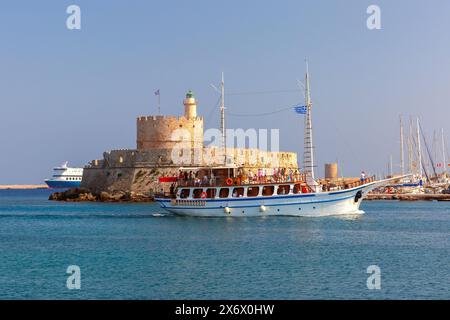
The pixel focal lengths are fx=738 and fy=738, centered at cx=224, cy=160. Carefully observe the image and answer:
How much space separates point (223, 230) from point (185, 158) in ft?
83.5

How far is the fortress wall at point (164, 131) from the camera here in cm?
5456

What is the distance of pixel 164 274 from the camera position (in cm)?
1772

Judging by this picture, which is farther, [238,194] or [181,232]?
[238,194]

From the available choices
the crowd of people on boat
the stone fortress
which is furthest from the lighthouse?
the crowd of people on boat

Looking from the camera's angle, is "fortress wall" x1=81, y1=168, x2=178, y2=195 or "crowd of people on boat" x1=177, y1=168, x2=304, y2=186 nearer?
"crowd of people on boat" x1=177, y1=168, x2=304, y2=186

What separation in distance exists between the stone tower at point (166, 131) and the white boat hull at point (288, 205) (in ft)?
68.2

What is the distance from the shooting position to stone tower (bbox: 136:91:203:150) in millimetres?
54562

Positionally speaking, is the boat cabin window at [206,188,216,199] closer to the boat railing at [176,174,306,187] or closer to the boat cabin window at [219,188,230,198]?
the boat railing at [176,174,306,187]

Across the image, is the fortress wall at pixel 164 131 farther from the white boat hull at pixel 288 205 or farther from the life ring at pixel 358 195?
the life ring at pixel 358 195

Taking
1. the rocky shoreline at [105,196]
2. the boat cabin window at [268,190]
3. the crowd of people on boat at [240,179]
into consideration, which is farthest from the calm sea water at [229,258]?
the rocky shoreline at [105,196]
